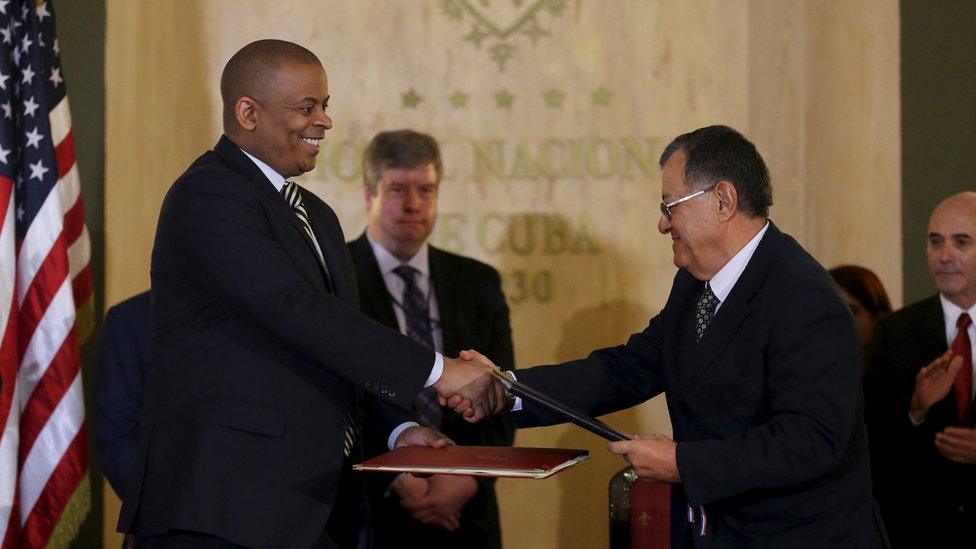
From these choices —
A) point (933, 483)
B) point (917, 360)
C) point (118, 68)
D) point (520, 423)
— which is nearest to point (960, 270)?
point (917, 360)

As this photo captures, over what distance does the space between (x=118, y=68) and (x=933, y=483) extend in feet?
12.7

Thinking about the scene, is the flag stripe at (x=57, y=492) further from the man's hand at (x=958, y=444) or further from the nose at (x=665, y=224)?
the man's hand at (x=958, y=444)

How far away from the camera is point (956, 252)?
4469mm

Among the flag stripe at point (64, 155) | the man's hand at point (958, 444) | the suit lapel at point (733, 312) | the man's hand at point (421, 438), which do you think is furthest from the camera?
the flag stripe at point (64, 155)

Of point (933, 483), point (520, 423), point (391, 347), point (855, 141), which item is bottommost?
point (933, 483)

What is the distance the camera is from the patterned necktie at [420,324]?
4.21 meters

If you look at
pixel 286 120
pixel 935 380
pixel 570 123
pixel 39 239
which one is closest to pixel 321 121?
pixel 286 120

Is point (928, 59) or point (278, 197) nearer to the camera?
point (278, 197)

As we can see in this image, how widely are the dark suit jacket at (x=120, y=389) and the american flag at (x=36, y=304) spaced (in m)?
0.33

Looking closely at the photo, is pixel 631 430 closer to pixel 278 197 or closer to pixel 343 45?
pixel 343 45

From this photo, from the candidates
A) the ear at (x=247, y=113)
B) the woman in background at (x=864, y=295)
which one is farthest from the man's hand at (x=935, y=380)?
the ear at (x=247, y=113)

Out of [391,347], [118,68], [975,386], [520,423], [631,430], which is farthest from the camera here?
[631,430]

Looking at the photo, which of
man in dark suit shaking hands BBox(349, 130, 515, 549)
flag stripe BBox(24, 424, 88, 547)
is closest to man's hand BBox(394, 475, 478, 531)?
man in dark suit shaking hands BBox(349, 130, 515, 549)

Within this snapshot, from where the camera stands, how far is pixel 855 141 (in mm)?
5883
